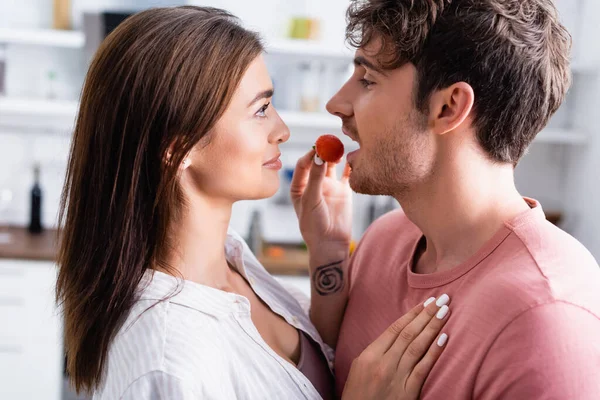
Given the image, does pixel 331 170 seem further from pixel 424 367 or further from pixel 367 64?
pixel 424 367

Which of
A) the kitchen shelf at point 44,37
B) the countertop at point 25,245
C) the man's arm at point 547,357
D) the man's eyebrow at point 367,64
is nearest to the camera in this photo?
the man's arm at point 547,357

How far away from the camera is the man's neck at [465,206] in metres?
1.39

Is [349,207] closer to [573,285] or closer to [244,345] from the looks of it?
[244,345]

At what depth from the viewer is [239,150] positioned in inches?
56.8

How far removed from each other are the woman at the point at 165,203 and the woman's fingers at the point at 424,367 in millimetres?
117

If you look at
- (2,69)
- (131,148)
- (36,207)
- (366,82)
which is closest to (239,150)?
(131,148)

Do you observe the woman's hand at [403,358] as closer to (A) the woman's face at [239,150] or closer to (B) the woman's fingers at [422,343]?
(B) the woman's fingers at [422,343]

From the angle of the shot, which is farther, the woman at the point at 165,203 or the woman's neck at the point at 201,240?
the woman's neck at the point at 201,240

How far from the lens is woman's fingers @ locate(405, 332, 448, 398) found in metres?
1.25

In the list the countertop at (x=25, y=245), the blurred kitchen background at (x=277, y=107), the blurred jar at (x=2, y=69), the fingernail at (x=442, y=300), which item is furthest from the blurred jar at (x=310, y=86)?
the fingernail at (x=442, y=300)

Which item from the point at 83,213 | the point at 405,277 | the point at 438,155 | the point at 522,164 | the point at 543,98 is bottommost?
the point at 522,164

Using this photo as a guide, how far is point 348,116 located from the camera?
5.26ft

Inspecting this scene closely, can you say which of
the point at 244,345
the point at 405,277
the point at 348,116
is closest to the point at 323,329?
the point at 405,277

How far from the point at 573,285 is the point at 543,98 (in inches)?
16.4
